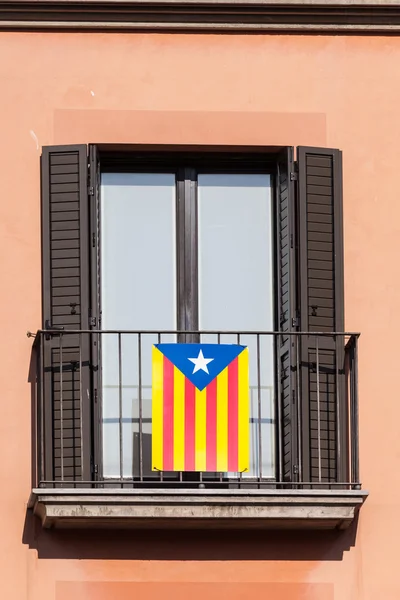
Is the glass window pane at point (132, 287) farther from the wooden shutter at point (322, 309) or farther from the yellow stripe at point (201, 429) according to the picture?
the wooden shutter at point (322, 309)

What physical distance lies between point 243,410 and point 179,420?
0.45 metres

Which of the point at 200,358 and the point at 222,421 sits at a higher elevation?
the point at 200,358

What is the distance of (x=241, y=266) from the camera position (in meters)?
15.1

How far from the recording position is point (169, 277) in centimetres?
1505

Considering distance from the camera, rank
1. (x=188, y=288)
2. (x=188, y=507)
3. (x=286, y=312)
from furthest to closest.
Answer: (x=188, y=288) → (x=286, y=312) → (x=188, y=507)

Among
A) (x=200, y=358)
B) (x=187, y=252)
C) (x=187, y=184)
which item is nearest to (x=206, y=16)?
(x=187, y=184)

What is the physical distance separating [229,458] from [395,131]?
2.74m

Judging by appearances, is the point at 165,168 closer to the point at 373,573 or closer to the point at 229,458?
the point at 229,458

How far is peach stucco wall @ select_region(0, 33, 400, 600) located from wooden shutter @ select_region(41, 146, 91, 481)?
0.13 meters

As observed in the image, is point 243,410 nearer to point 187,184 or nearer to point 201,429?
point 201,429

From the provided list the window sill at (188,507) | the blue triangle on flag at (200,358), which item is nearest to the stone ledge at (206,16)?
the blue triangle on flag at (200,358)

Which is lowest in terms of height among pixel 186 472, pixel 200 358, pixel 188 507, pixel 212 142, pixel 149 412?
pixel 188 507

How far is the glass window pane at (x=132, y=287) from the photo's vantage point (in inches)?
578

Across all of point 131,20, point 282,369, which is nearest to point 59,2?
point 131,20
